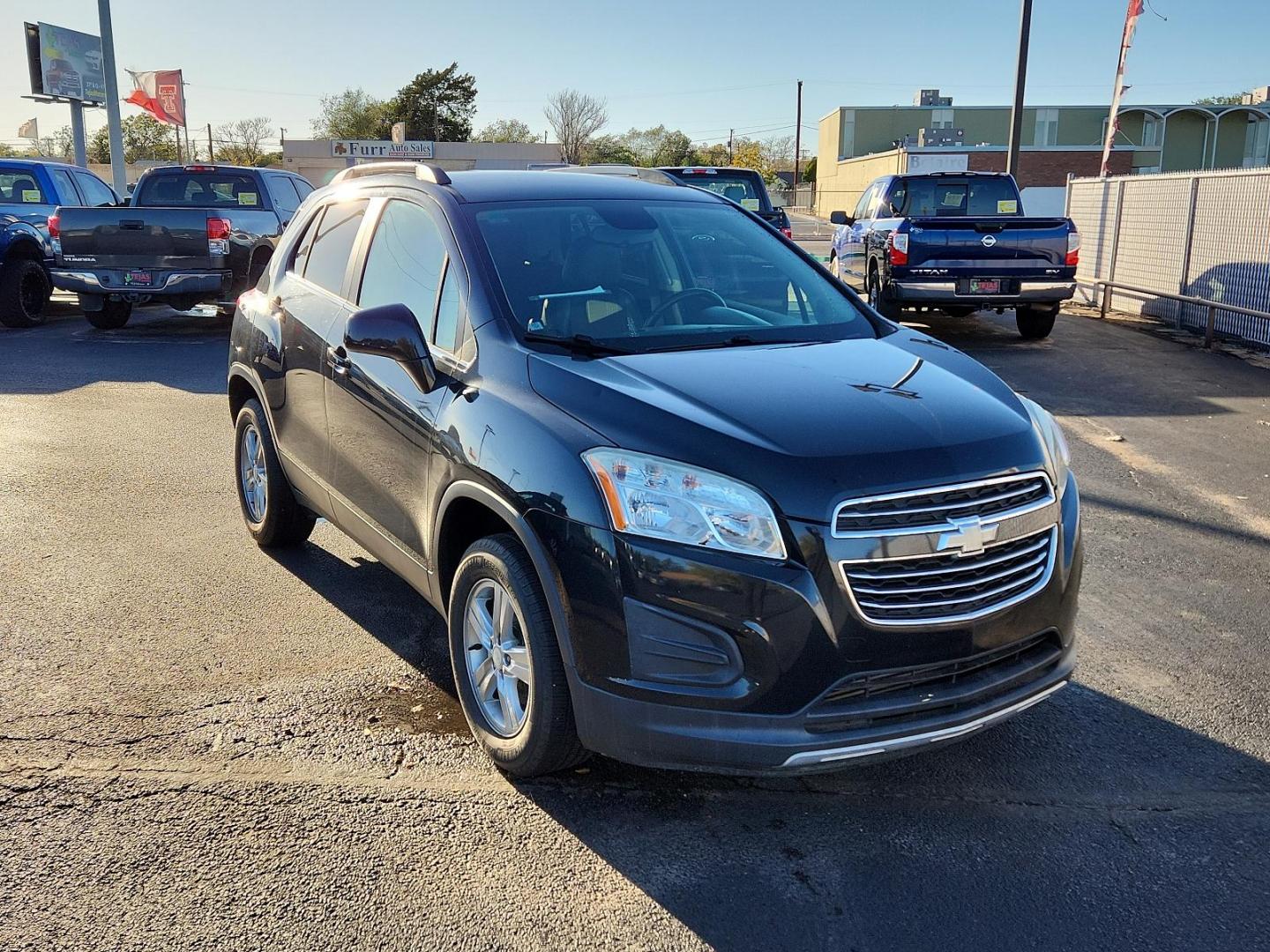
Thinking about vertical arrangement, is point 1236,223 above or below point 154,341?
above

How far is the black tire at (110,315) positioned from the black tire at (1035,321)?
1081cm

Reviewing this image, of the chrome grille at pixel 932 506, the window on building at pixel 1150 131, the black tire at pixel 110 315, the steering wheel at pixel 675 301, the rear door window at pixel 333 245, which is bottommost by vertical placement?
the black tire at pixel 110 315

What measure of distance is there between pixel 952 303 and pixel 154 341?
30.7 ft

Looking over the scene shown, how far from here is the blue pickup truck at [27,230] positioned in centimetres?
1424

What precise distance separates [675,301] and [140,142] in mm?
96632

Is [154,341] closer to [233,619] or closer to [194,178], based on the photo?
[194,178]

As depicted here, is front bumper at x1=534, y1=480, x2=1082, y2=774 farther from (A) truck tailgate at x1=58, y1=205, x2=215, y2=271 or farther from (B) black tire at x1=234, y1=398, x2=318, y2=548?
(A) truck tailgate at x1=58, y1=205, x2=215, y2=271

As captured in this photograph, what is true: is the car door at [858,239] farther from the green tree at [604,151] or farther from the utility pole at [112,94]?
the green tree at [604,151]

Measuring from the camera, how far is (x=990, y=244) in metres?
12.6

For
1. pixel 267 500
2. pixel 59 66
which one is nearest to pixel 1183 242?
pixel 267 500

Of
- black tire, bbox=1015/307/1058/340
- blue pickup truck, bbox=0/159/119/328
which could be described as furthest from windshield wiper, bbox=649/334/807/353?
blue pickup truck, bbox=0/159/119/328

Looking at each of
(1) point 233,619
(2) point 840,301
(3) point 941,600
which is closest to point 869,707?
(3) point 941,600

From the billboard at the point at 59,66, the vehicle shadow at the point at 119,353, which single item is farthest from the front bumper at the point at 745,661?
the billboard at the point at 59,66

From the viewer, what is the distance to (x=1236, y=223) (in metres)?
13.2
